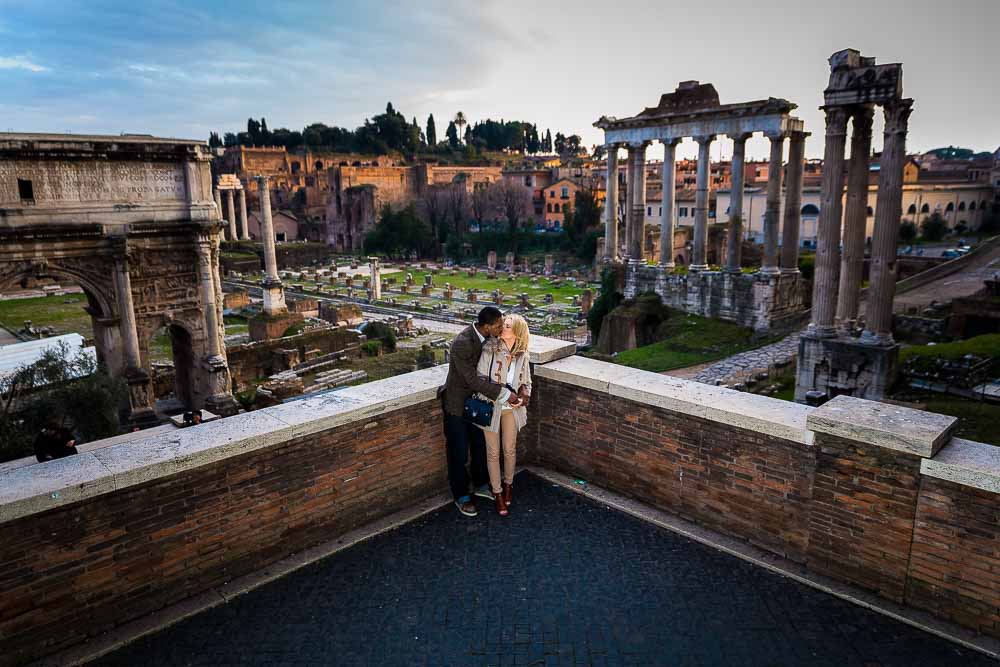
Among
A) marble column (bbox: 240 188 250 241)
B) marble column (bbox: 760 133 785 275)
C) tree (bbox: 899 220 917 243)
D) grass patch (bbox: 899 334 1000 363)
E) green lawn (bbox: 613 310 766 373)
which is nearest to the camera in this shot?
grass patch (bbox: 899 334 1000 363)

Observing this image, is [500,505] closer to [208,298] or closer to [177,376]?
[208,298]

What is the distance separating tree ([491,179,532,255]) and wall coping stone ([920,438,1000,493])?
5481 centimetres

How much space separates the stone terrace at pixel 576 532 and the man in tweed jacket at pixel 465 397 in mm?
235

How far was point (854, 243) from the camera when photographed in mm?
13438

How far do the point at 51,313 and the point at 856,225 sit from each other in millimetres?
36858

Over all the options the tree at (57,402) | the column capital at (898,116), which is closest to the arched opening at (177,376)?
the tree at (57,402)

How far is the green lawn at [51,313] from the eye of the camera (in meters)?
30.8

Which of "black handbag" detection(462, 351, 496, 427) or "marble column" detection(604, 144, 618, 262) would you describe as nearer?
"black handbag" detection(462, 351, 496, 427)

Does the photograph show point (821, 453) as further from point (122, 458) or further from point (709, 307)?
point (709, 307)

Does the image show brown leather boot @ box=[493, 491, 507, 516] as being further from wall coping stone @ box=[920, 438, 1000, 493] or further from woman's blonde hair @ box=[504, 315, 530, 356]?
wall coping stone @ box=[920, 438, 1000, 493]

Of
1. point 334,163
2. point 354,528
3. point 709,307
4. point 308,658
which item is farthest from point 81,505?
point 334,163

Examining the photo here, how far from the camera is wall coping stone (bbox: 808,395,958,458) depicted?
12.0 ft

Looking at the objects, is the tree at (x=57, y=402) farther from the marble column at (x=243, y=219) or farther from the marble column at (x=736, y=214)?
the marble column at (x=243, y=219)

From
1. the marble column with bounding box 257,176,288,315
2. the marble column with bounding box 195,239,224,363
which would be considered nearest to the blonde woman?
the marble column with bounding box 195,239,224,363
